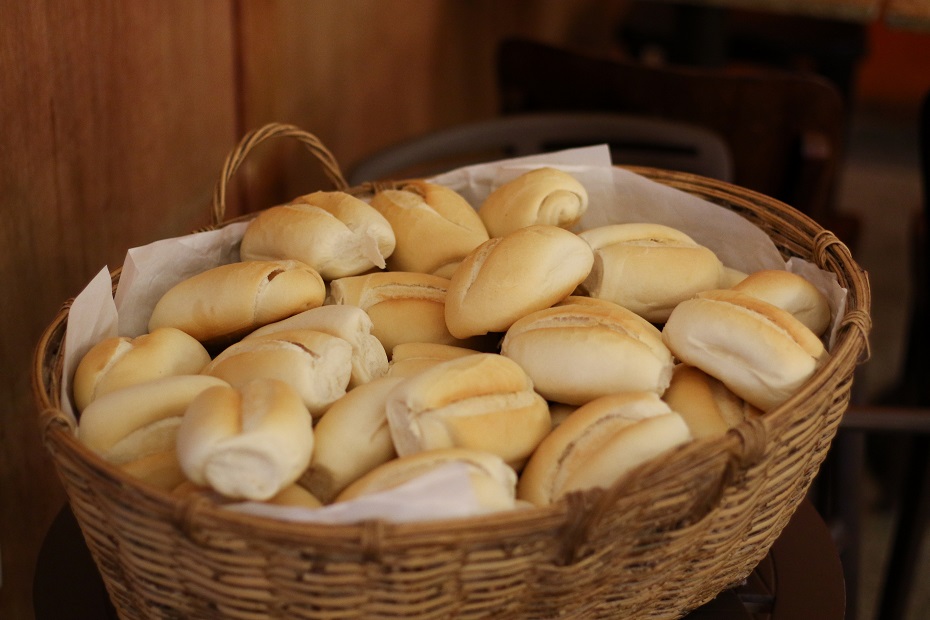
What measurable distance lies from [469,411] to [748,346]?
0.21 metres

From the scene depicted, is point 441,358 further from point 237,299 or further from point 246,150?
point 246,150

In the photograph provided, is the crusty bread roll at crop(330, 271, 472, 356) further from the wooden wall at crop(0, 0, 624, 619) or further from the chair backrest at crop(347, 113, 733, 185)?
the chair backrest at crop(347, 113, 733, 185)

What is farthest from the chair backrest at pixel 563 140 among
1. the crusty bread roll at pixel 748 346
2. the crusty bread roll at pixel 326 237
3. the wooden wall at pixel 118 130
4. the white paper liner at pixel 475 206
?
the crusty bread roll at pixel 748 346

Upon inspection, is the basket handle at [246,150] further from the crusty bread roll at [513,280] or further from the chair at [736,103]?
the chair at [736,103]

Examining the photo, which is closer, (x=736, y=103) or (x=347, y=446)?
(x=347, y=446)

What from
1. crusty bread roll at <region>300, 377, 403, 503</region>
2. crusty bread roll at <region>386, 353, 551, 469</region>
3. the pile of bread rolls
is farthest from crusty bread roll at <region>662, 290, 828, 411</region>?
crusty bread roll at <region>300, 377, 403, 503</region>

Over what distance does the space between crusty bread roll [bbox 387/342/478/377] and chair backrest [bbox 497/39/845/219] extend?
818mm

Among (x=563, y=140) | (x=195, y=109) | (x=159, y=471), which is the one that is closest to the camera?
(x=159, y=471)

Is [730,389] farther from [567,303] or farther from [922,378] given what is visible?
[922,378]

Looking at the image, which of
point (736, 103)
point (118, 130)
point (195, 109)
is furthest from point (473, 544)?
point (736, 103)

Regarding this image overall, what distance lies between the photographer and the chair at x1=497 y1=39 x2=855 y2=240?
1438mm

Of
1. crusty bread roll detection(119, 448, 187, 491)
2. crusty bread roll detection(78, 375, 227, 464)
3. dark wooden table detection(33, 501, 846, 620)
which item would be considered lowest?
dark wooden table detection(33, 501, 846, 620)

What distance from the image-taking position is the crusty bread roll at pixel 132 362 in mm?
708

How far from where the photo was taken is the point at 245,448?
22.3 inches
